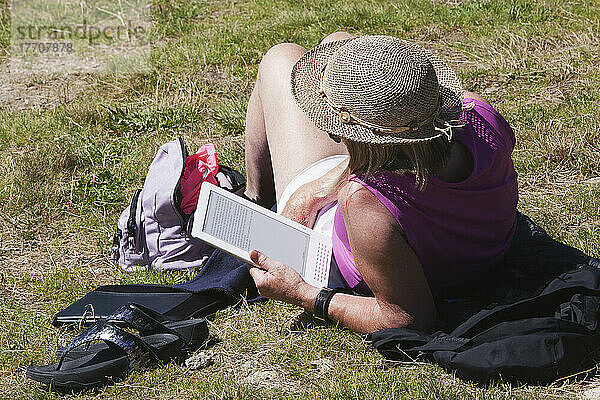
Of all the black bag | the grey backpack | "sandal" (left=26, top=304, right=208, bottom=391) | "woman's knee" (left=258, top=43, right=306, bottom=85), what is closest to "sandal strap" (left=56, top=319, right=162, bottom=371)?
"sandal" (left=26, top=304, right=208, bottom=391)

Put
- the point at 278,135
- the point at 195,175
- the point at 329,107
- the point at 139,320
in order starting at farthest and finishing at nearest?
1. the point at 195,175
2. the point at 278,135
3. the point at 139,320
4. the point at 329,107

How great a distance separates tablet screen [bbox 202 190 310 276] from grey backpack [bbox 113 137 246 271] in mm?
751

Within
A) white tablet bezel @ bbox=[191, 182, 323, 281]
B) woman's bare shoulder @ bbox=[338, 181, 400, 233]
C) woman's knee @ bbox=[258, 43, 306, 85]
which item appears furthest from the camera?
woman's knee @ bbox=[258, 43, 306, 85]

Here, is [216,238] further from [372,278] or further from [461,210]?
[461,210]

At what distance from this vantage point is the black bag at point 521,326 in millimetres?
2547

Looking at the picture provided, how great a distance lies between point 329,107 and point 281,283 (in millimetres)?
767

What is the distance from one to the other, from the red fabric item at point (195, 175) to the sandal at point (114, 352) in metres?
0.83

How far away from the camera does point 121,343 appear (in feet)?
9.48

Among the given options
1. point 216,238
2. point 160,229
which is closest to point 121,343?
point 216,238

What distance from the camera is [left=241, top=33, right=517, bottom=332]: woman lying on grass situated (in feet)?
7.63

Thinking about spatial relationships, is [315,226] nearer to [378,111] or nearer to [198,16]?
[378,111]

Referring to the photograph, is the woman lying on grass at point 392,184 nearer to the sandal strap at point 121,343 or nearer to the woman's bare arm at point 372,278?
the woman's bare arm at point 372,278

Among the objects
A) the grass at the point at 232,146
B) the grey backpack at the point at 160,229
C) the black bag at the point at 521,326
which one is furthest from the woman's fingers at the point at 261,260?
the grey backpack at the point at 160,229

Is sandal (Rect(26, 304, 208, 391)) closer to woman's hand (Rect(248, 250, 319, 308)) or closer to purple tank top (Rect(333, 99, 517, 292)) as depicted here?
woman's hand (Rect(248, 250, 319, 308))
